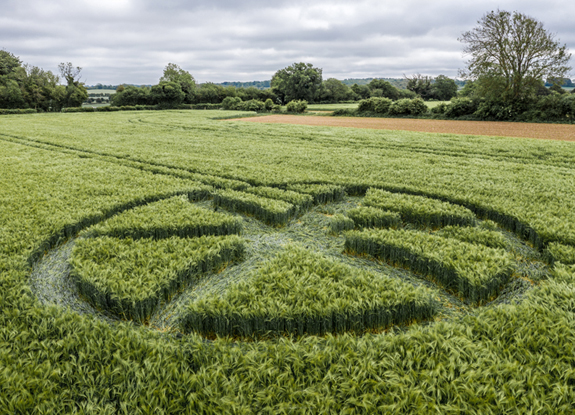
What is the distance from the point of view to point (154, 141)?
21.4m

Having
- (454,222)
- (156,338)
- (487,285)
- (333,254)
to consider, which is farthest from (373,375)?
(454,222)

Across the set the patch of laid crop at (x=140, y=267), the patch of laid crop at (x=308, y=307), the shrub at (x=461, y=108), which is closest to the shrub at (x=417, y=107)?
the shrub at (x=461, y=108)

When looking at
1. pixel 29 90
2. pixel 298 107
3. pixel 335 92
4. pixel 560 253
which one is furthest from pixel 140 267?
pixel 335 92

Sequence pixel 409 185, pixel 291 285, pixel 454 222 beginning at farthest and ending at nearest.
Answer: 1. pixel 409 185
2. pixel 454 222
3. pixel 291 285

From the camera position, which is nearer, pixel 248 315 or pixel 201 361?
pixel 201 361

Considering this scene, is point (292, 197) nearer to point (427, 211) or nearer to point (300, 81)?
point (427, 211)

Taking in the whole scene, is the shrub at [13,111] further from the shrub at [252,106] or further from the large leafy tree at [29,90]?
the shrub at [252,106]

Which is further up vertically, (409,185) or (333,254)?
(409,185)

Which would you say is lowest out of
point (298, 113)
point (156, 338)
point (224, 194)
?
point (156, 338)

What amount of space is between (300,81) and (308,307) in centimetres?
8200

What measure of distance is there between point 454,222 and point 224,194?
5903 millimetres

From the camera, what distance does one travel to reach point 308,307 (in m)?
4.14

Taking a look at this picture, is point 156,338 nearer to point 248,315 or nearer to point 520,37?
point 248,315

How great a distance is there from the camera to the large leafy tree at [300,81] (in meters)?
80.1
